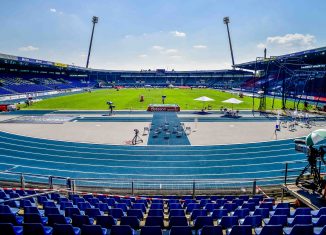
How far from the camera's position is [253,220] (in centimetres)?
776

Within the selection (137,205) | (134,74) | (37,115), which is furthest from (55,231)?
(134,74)

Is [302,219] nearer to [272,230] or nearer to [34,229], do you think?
[272,230]

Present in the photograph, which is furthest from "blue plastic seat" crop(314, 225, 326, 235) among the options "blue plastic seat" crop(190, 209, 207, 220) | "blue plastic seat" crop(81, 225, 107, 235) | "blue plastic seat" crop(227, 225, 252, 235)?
"blue plastic seat" crop(81, 225, 107, 235)

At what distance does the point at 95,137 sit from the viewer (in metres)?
26.3

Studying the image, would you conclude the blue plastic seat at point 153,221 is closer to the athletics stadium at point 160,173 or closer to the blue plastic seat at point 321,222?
the athletics stadium at point 160,173

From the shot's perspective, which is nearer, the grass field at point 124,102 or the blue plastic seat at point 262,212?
the blue plastic seat at point 262,212

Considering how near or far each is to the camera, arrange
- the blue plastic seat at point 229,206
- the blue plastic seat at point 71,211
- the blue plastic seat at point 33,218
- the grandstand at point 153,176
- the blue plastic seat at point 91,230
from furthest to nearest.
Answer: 1. the blue plastic seat at point 229,206
2. the blue plastic seat at point 71,211
3. the grandstand at point 153,176
4. the blue plastic seat at point 33,218
5. the blue plastic seat at point 91,230

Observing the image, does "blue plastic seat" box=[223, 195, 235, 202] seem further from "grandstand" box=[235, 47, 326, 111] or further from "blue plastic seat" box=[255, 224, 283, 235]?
"grandstand" box=[235, 47, 326, 111]

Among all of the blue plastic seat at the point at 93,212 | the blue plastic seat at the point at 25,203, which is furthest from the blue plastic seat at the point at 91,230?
the blue plastic seat at the point at 25,203

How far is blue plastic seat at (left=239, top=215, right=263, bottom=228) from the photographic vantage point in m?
7.59

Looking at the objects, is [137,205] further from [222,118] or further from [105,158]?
→ [222,118]

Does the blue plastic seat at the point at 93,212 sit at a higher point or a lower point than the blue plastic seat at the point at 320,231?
lower

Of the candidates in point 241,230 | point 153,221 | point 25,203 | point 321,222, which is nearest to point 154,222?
point 153,221

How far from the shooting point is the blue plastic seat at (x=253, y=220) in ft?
24.9
